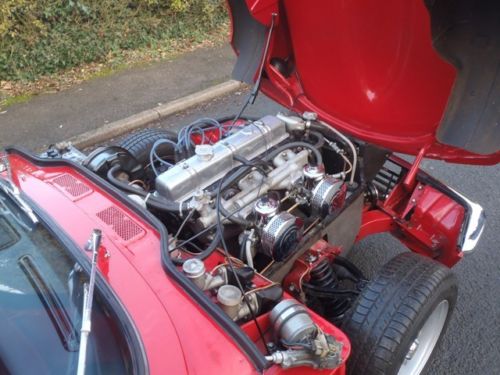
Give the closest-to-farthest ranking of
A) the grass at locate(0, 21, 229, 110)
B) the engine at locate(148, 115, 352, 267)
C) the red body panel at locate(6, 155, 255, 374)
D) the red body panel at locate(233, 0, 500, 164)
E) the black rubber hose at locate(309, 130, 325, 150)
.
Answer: the red body panel at locate(6, 155, 255, 374) < the engine at locate(148, 115, 352, 267) < the red body panel at locate(233, 0, 500, 164) < the black rubber hose at locate(309, 130, 325, 150) < the grass at locate(0, 21, 229, 110)

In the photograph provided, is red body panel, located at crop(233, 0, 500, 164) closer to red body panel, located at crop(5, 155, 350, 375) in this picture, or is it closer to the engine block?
the engine block

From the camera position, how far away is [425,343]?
2584 millimetres

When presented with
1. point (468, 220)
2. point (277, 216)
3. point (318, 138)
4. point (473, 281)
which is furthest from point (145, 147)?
point (473, 281)

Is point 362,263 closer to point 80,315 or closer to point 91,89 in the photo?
point 80,315

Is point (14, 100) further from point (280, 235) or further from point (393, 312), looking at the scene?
point (393, 312)

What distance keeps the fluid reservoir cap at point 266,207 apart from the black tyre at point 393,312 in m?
0.56

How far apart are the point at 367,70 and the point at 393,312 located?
4.26 feet

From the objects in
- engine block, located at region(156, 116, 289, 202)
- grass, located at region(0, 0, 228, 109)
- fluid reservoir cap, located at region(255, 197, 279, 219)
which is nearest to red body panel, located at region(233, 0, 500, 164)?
engine block, located at region(156, 116, 289, 202)

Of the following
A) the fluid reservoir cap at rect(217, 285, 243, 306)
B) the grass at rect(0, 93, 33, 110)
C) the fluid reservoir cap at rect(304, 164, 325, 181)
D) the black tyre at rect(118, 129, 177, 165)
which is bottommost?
the grass at rect(0, 93, 33, 110)

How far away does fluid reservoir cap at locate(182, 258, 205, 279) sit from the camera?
1.80 metres

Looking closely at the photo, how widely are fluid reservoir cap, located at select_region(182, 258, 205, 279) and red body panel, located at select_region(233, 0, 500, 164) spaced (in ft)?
4.75

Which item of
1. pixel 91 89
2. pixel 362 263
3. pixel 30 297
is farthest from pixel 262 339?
pixel 91 89

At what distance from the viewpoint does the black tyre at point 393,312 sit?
2023 millimetres

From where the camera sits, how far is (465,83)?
2.18 m
